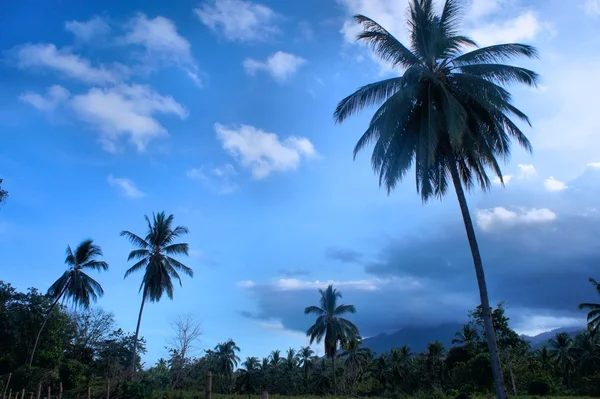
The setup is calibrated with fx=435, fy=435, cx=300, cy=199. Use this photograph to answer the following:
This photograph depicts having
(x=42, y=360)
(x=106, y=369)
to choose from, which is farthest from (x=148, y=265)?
(x=106, y=369)

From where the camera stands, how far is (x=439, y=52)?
15.0m

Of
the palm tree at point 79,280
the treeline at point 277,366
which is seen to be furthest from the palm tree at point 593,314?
the palm tree at point 79,280

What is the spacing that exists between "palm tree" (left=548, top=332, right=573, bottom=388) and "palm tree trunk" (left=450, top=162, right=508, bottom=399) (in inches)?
2117

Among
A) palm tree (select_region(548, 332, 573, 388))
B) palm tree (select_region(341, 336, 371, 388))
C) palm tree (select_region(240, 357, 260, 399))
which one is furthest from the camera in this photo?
palm tree (select_region(240, 357, 260, 399))

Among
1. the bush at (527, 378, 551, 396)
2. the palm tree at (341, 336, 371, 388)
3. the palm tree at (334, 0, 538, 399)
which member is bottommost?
the bush at (527, 378, 551, 396)

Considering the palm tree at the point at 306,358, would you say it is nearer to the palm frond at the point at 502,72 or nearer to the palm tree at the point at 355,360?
the palm tree at the point at 355,360

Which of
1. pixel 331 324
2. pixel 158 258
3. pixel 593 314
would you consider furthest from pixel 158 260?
pixel 593 314

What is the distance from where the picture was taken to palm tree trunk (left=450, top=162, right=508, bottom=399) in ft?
40.6

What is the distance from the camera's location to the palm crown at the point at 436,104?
1443cm

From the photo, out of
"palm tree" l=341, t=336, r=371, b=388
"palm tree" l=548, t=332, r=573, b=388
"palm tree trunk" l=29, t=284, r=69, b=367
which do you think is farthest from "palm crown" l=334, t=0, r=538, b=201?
"palm tree" l=548, t=332, r=573, b=388

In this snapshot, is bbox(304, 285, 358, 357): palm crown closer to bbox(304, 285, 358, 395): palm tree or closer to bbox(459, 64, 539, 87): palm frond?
bbox(304, 285, 358, 395): palm tree

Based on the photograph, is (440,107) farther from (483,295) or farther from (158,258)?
(158,258)

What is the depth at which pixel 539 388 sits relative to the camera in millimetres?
33406

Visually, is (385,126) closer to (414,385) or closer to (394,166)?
(394,166)
